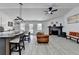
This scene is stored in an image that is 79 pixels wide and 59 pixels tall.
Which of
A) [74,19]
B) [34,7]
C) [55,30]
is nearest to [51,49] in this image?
[34,7]

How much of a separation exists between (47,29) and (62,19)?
3872mm

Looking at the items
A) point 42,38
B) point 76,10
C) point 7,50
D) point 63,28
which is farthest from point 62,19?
point 7,50

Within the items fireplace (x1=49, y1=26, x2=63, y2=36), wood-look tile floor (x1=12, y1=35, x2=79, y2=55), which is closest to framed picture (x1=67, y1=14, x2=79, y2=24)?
fireplace (x1=49, y1=26, x2=63, y2=36)

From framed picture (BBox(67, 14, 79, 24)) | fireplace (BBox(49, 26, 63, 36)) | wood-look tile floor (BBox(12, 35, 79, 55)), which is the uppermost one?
framed picture (BBox(67, 14, 79, 24))

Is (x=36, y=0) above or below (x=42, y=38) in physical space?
above

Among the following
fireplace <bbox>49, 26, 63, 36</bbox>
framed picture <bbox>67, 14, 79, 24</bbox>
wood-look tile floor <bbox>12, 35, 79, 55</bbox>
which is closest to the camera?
wood-look tile floor <bbox>12, 35, 79, 55</bbox>

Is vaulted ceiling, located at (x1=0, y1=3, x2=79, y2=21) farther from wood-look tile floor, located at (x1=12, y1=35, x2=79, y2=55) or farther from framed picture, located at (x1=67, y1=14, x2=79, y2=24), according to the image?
wood-look tile floor, located at (x1=12, y1=35, x2=79, y2=55)

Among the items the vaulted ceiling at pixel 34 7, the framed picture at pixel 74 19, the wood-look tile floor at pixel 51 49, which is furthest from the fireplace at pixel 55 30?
the wood-look tile floor at pixel 51 49

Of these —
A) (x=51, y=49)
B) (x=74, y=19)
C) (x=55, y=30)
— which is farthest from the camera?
(x=55, y=30)

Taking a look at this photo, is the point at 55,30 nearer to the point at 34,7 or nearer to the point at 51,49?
the point at 34,7

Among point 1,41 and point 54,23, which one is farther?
point 54,23

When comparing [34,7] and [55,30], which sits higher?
[34,7]

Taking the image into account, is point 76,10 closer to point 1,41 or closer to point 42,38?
point 42,38

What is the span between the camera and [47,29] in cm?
1908
